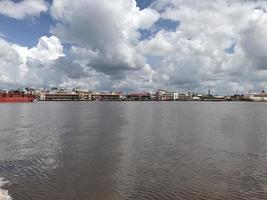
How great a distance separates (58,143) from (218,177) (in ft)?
76.8

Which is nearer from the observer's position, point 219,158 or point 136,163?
point 136,163

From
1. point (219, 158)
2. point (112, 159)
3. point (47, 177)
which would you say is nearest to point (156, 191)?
point (47, 177)

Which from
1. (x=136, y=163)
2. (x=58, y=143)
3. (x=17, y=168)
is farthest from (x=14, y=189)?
(x=58, y=143)

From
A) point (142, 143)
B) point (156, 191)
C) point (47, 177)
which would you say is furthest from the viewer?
point (142, 143)

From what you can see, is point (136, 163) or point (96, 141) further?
point (96, 141)

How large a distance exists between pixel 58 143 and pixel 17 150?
7.00m

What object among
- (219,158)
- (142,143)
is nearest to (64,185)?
(219,158)

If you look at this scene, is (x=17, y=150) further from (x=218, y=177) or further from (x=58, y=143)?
(x=218, y=177)

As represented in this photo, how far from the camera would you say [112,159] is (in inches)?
1225

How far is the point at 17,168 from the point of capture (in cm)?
2717

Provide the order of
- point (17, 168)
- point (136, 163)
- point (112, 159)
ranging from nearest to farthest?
point (17, 168) < point (136, 163) < point (112, 159)

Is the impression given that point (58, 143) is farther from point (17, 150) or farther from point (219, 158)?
point (219, 158)

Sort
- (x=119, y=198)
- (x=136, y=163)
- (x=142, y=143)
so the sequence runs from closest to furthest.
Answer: (x=119, y=198) → (x=136, y=163) → (x=142, y=143)

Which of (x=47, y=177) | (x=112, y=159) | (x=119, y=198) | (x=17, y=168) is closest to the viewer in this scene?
(x=119, y=198)
